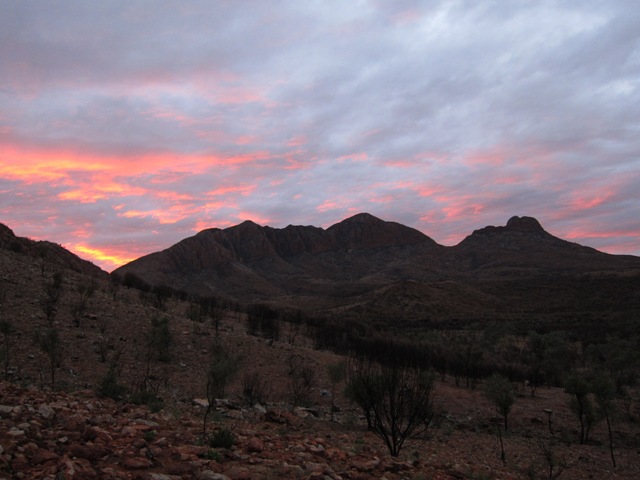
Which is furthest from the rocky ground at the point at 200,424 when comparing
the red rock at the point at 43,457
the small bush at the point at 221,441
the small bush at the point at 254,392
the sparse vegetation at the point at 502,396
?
the sparse vegetation at the point at 502,396

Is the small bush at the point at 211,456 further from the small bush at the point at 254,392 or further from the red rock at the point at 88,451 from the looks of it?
the small bush at the point at 254,392

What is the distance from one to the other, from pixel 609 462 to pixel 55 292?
41474 mm

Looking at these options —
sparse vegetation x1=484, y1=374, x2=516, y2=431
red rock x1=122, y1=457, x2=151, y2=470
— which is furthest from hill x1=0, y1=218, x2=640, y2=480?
sparse vegetation x1=484, y1=374, x2=516, y2=431

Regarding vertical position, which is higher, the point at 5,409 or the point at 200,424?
the point at 5,409

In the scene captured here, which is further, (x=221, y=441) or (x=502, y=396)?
(x=502, y=396)

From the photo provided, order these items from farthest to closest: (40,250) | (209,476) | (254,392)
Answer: (40,250)
(254,392)
(209,476)

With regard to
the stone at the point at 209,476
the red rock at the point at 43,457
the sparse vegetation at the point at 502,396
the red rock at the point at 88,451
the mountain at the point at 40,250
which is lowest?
the sparse vegetation at the point at 502,396

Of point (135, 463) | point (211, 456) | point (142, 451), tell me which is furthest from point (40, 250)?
point (135, 463)

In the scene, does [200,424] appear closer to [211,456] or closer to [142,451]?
[211,456]

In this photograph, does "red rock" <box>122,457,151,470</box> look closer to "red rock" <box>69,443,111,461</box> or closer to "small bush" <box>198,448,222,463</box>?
"red rock" <box>69,443,111,461</box>

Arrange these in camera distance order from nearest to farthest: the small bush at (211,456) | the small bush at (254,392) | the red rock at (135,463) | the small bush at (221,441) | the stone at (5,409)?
the red rock at (135,463) → the small bush at (211,456) → the stone at (5,409) → the small bush at (221,441) → the small bush at (254,392)

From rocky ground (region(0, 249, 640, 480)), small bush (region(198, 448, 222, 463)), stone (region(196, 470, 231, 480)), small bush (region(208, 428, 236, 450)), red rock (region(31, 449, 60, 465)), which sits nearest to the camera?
red rock (region(31, 449, 60, 465))

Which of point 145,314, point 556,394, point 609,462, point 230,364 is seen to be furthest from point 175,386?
point 556,394

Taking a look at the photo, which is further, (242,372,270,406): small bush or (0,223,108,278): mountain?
(0,223,108,278): mountain
